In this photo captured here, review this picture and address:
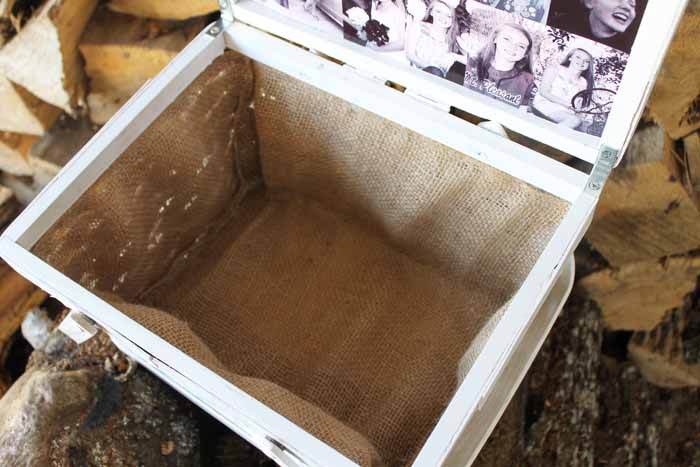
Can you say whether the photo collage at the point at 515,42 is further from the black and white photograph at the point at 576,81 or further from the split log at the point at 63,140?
the split log at the point at 63,140

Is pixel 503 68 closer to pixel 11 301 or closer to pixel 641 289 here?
pixel 641 289

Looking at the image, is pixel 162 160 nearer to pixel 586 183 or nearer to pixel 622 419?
pixel 586 183

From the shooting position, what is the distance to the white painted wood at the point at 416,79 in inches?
25.6

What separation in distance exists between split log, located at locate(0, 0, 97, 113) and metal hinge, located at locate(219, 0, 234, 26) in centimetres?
21

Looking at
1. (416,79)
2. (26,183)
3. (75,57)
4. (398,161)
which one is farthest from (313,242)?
(26,183)

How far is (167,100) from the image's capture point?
0.75 m

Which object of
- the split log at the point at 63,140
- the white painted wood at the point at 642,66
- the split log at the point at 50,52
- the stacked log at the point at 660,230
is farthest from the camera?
the split log at the point at 63,140

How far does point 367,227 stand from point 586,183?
0.31 meters

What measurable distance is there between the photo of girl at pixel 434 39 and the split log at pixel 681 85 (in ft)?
0.67

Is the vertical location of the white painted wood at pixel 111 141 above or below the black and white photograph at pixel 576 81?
below

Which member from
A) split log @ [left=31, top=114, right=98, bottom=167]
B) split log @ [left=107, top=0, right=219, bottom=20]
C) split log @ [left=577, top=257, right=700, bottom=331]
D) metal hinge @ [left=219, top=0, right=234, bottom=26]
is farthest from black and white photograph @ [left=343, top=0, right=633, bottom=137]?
split log @ [left=31, top=114, right=98, bottom=167]

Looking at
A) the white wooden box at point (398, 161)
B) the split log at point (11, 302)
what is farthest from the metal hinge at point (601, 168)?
the split log at point (11, 302)

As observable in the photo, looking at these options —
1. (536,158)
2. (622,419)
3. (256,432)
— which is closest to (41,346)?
(256,432)

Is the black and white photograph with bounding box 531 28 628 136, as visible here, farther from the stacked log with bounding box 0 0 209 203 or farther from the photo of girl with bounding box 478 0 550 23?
the stacked log with bounding box 0 0 209 203
